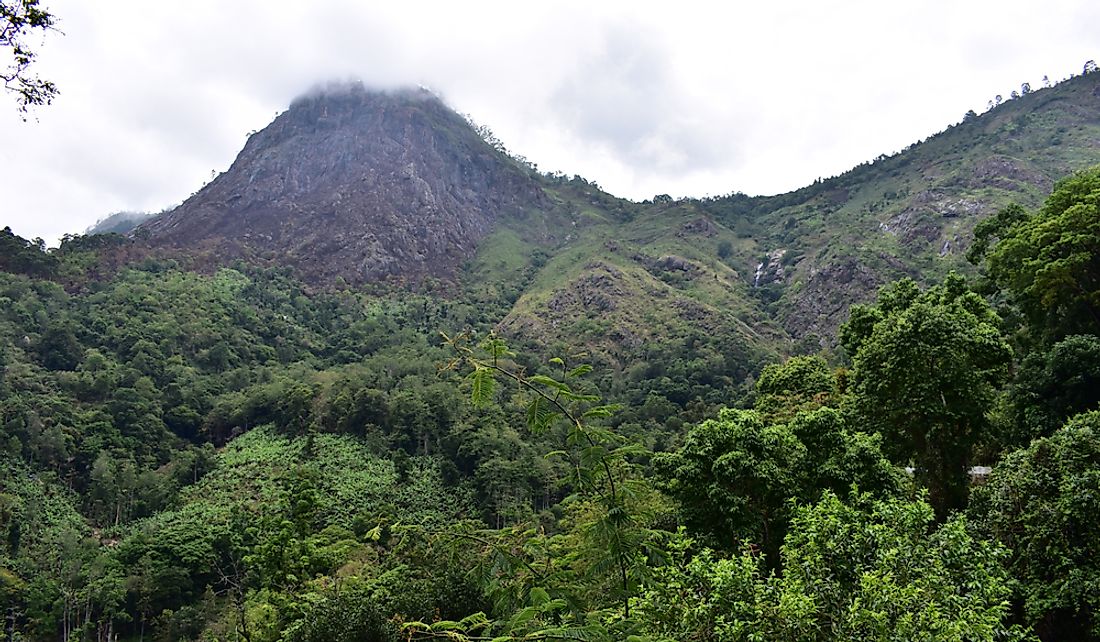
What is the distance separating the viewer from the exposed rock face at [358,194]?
301 feet

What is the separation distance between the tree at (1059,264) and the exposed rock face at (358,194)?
264ft

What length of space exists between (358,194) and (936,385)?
100 metres

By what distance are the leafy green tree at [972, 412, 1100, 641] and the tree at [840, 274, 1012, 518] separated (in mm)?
2385

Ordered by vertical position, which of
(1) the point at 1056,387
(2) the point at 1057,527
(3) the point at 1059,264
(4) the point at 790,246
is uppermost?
(4) the point at 790,246

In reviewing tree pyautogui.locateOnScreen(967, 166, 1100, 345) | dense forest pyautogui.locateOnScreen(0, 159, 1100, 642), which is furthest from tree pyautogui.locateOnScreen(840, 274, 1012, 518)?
tree pyautogui.locateOnScreen(967, 166, 1100, 345)

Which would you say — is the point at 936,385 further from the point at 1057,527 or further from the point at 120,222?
the point at 120,222

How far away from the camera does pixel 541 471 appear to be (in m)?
40.2

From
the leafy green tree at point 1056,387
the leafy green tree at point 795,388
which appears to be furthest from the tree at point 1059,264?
the leafy green tree at point 795,388

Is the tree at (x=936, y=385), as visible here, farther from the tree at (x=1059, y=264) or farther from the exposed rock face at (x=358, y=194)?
the exposed rock face at (x=358, y=194)

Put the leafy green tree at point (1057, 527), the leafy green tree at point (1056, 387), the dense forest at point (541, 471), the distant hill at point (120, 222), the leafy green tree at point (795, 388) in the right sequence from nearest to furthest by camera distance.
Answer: the dense forest at point (541, 471)
the leafy green tree at point (1057, 527)
the leafy green tree at point (1056, 387)
the leafy green tree at point (795, 388)
the distant hill at point (120, 222)

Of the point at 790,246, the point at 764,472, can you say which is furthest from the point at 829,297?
the point at 764,472

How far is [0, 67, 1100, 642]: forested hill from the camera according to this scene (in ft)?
17.7

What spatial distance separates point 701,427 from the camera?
1377 cm

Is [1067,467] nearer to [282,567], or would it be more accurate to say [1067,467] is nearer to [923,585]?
[923,585]
